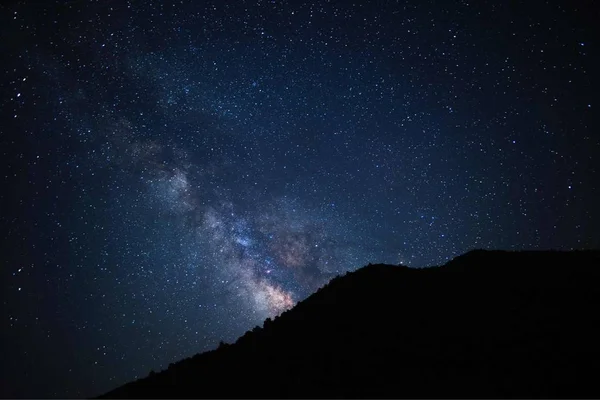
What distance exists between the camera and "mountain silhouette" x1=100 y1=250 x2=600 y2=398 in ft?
23.1

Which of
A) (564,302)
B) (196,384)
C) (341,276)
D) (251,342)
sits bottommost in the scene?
(196,384)

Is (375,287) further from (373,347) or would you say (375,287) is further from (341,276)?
(373,347)

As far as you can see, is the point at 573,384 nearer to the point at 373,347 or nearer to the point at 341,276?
the point at 373,347

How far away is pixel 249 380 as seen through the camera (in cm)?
848

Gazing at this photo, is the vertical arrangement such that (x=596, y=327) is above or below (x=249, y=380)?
above

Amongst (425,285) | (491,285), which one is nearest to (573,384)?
(491,285)

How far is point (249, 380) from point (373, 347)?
11.2ft

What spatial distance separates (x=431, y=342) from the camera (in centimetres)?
871

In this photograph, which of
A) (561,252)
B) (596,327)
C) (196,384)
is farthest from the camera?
(561,252)

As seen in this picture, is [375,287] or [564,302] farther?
[375,287]

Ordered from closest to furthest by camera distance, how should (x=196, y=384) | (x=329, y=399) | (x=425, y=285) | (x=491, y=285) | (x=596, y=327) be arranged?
(x=329, y=399) < (x=596, y=327) < (x=196, y=384) < (x=491, y=285) < (x=425, y=285)

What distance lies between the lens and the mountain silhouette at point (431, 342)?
704 cm

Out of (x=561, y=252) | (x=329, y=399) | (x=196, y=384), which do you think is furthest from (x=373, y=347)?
(x=561, y=252)

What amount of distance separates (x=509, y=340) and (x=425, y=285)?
382 cm
